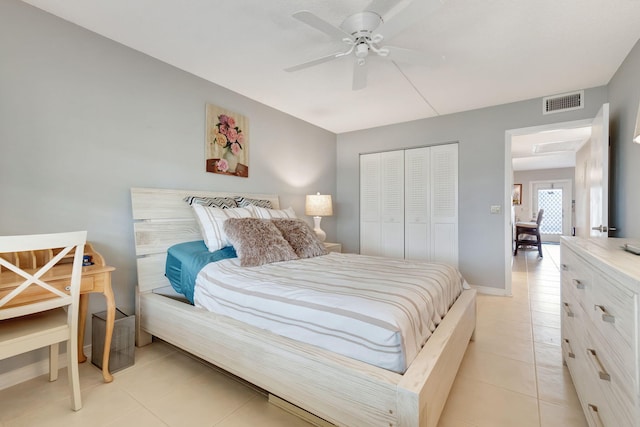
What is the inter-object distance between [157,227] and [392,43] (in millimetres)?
2427

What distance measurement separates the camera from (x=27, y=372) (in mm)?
1860

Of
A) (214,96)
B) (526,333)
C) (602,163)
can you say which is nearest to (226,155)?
(214,96)

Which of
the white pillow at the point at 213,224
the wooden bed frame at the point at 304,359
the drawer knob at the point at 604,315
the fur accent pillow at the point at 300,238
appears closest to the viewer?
the drawer knob at the point at 604,315

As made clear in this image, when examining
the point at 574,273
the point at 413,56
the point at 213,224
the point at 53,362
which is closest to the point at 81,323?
the point at 53,362

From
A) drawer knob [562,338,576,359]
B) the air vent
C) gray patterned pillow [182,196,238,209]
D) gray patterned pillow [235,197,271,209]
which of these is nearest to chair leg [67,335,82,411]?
gray patterned pillow [182,196,238,209]

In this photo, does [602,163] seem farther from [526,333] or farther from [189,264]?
[189,264]

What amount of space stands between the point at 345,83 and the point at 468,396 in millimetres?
2768

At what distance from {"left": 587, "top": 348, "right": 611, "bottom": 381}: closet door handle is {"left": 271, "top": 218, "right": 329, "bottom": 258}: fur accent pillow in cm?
185

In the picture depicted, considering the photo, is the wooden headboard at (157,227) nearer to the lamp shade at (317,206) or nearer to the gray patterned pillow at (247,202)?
the gray patterned pillow at (247,202)

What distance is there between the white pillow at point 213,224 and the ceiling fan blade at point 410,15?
1808mm

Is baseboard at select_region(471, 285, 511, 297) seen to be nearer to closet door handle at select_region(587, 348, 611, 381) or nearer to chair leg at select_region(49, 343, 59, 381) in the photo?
closet door handle at select_region(587, 348, 611, 381)

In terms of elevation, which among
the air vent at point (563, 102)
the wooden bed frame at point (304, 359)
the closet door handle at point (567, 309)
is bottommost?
the wooden bed frame at point (304, 359)

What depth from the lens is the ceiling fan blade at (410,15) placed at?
1.49 metres

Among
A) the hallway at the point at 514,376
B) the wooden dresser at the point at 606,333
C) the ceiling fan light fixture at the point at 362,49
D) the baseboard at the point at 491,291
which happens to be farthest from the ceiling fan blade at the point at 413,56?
the baseboard at the point at 491,291
